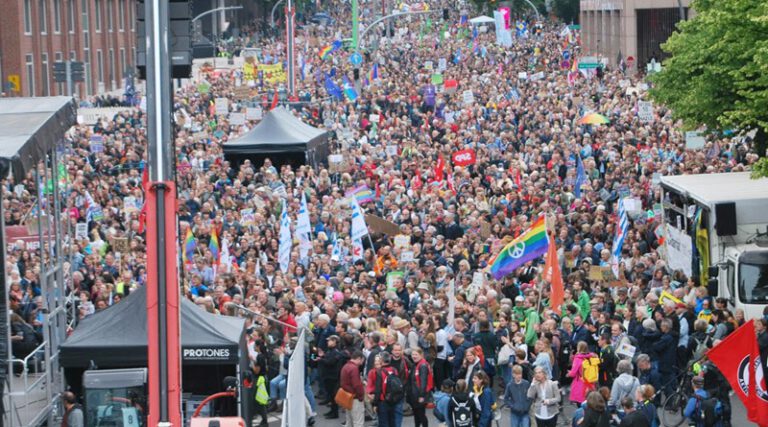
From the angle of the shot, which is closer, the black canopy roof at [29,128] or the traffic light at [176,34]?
the traffic light at [176,34]

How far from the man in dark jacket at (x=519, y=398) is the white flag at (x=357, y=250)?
30.5 ft

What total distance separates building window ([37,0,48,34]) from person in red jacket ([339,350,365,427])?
52776 mm

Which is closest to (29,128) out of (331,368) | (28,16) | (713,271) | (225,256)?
(331,368)

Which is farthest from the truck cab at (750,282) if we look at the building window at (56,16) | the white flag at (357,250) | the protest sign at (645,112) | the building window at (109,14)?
the building window at (109,14)

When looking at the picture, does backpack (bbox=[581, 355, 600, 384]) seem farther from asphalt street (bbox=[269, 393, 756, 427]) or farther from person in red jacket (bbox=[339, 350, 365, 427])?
person in red jacket (bbox=[339, 350, 365, 427])

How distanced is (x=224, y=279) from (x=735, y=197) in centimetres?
737

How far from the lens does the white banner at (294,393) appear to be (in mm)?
14570

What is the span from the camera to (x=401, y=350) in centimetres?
1902

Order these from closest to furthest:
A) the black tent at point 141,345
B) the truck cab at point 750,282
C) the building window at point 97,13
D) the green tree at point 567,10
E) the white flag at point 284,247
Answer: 1. the black tent at point 141,345
2. the truck cab at point 750,282
3. the white flag at point 284,247
4. the building window at point 97,13
5. the green tree at point 567,10

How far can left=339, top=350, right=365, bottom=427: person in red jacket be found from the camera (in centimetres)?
1872

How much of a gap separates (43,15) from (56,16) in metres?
1.95

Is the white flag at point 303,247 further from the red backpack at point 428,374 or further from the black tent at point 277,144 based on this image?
the black tent at point 277,144

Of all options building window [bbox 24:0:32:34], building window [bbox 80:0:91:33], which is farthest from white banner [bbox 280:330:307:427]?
building window [bbox 80:0:91:33]

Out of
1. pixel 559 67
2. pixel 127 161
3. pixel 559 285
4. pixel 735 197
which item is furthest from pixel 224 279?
pixel 559 67
